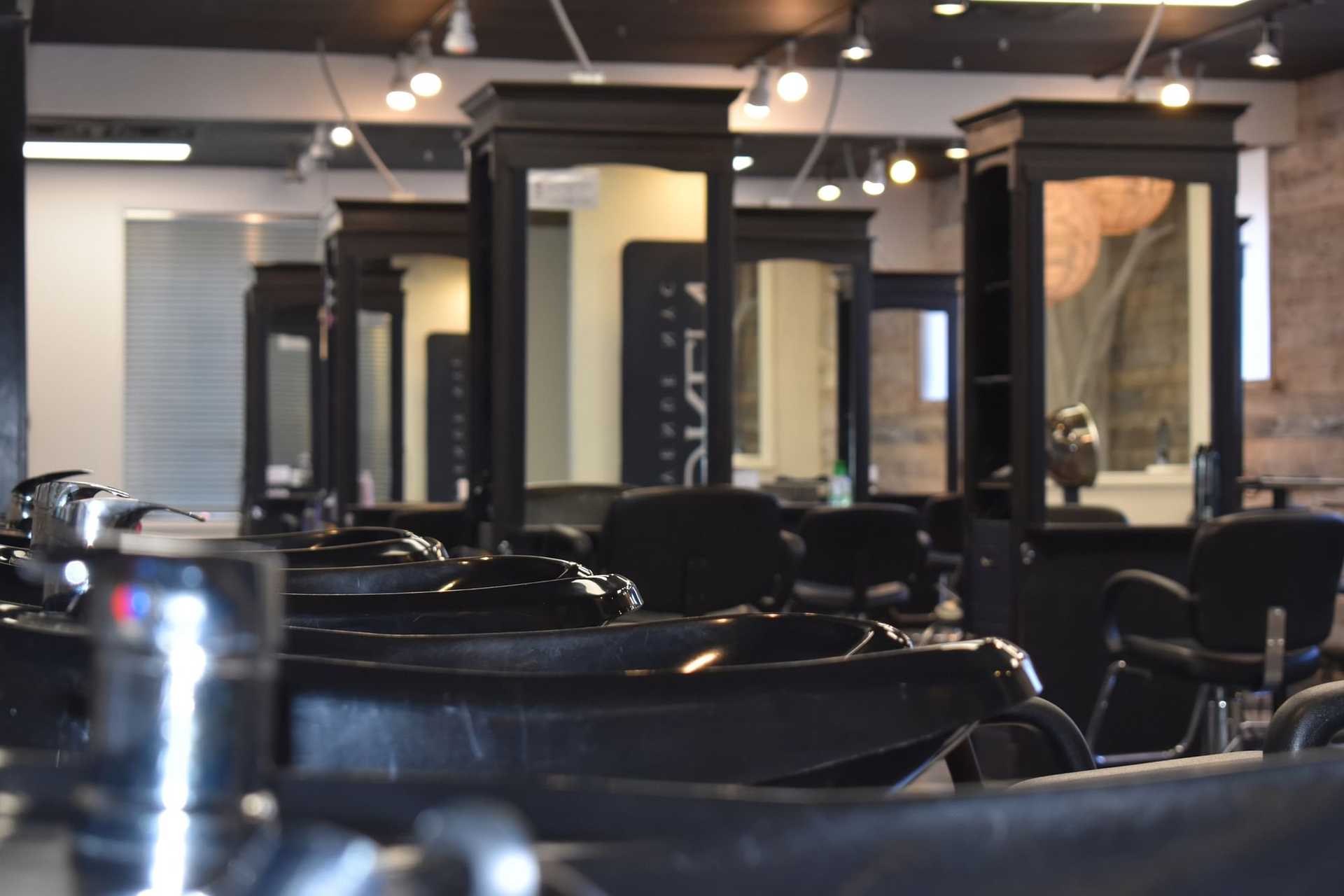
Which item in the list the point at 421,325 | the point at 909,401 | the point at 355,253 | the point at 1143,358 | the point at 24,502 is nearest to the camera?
the point at 24,502

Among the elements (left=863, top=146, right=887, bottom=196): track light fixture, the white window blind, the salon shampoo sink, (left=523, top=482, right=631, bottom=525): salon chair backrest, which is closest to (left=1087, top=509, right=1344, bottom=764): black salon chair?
(left=523, top=482, right=631, bottom=525): salon chair backrest

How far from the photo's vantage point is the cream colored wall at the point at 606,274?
6.65 metres

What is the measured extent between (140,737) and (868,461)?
7.60m

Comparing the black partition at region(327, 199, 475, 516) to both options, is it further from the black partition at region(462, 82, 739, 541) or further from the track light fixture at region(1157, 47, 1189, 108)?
the track light fixture at region(1157, 47, 1189, 108)

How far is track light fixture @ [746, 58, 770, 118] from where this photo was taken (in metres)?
7.41

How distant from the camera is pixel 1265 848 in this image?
430 millimetres

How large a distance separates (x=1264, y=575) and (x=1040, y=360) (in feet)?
4.12

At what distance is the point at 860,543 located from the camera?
21.9 ft

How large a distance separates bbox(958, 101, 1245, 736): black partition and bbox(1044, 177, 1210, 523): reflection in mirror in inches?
114

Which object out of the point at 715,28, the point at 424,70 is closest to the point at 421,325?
the point at 424,70

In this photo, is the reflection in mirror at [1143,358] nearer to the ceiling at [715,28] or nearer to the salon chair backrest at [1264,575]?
the ceiling at [715,28]

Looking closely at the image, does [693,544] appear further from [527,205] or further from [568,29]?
[568,29]

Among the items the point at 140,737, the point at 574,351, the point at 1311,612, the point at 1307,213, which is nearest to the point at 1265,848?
the point at 140,737

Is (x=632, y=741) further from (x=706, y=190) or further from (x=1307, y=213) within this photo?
(x=1307, y=213)
